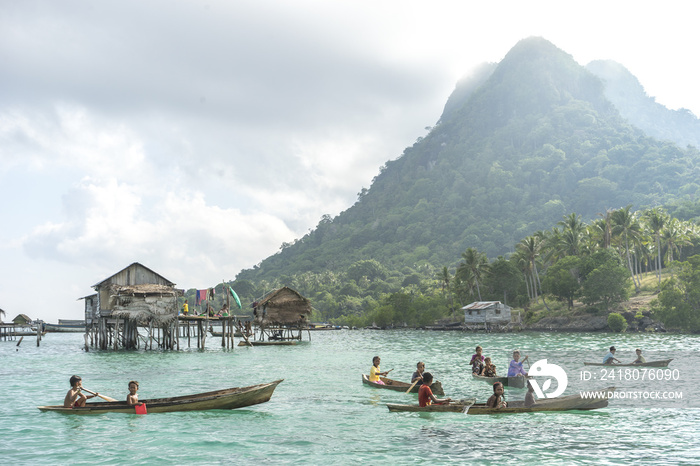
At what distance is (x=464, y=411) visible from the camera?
20703 mm

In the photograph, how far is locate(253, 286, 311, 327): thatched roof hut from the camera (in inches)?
3103

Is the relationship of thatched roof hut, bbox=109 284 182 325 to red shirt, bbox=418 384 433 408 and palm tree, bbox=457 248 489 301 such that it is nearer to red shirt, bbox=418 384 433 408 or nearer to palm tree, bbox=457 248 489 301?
red shirt, bbox=418 384 433 408

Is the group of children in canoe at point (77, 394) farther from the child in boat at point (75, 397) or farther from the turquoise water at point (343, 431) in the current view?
the turquoise water at point (343, 431)

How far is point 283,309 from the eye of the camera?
79.4 meters

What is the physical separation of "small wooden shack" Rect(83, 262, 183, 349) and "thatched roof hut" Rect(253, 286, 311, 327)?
1967 centimetres

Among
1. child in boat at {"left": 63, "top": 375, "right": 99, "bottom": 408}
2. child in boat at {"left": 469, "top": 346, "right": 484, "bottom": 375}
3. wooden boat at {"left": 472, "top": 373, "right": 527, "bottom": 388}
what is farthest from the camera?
child in boat at {"left": 469, "top": 346, "right": 484, "bottom": 375}

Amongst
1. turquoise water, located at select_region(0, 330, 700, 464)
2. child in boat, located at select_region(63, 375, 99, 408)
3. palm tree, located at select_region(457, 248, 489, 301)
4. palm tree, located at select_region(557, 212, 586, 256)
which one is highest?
palm tree, located at select_region(557, 212, 586, 256)

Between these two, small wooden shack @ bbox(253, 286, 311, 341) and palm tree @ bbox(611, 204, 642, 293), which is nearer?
small wooden shack @ bbox(253, 286, 311, 341)

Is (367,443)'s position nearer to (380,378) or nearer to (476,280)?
(380,378)

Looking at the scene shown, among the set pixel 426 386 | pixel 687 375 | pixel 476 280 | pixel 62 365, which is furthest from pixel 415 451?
pixel 476 280

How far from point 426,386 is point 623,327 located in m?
68.1

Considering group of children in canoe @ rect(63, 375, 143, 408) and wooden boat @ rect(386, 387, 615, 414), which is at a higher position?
group of children in canoe @ rect(63, 375, 143, 408)

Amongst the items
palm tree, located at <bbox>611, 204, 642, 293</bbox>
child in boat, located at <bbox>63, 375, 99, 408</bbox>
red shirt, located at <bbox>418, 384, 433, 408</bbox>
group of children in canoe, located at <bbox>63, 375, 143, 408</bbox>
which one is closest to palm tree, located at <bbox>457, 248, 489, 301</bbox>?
palm tree, located at <bbox>611, 204, 642, 293</bbox>

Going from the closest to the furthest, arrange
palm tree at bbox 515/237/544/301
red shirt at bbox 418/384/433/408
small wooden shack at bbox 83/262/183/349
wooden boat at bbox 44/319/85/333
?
red shirt at bbox 418/384/433/408 < small wooden shack at bbox 83/262/183/349 < palm tree at bbox 515/237/544/301 < wooden boat at bbox 44/319/85/333
